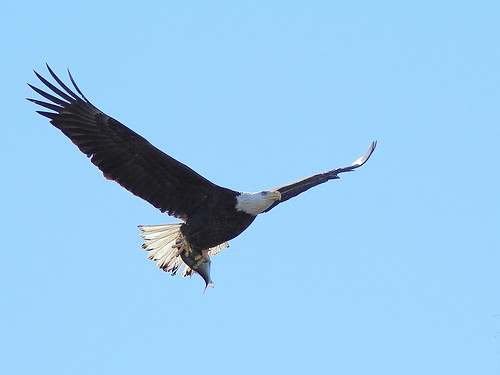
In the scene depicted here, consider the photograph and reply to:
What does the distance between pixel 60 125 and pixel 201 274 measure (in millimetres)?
1742

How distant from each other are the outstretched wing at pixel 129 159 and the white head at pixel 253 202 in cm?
12

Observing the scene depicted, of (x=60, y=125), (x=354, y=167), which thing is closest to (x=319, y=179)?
(x=354, y=167)

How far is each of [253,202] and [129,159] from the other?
1030 millimetres

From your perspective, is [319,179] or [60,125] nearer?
[60,125]

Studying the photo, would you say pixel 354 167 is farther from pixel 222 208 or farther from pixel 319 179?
pixel 222 208

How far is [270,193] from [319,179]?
2.47ft

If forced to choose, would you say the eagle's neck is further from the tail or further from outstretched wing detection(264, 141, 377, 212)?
the tail

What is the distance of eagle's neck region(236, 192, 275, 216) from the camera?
39.4 feet

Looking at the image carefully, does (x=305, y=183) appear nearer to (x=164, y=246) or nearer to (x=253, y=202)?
(x=253, y=202)

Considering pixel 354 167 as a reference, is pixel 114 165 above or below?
below

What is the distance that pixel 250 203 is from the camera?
12008 mm

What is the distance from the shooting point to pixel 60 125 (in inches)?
465

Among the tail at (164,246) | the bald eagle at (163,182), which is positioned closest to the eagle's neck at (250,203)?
the bald eagle at (163,182)

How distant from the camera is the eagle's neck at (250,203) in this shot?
1201 centimetres
